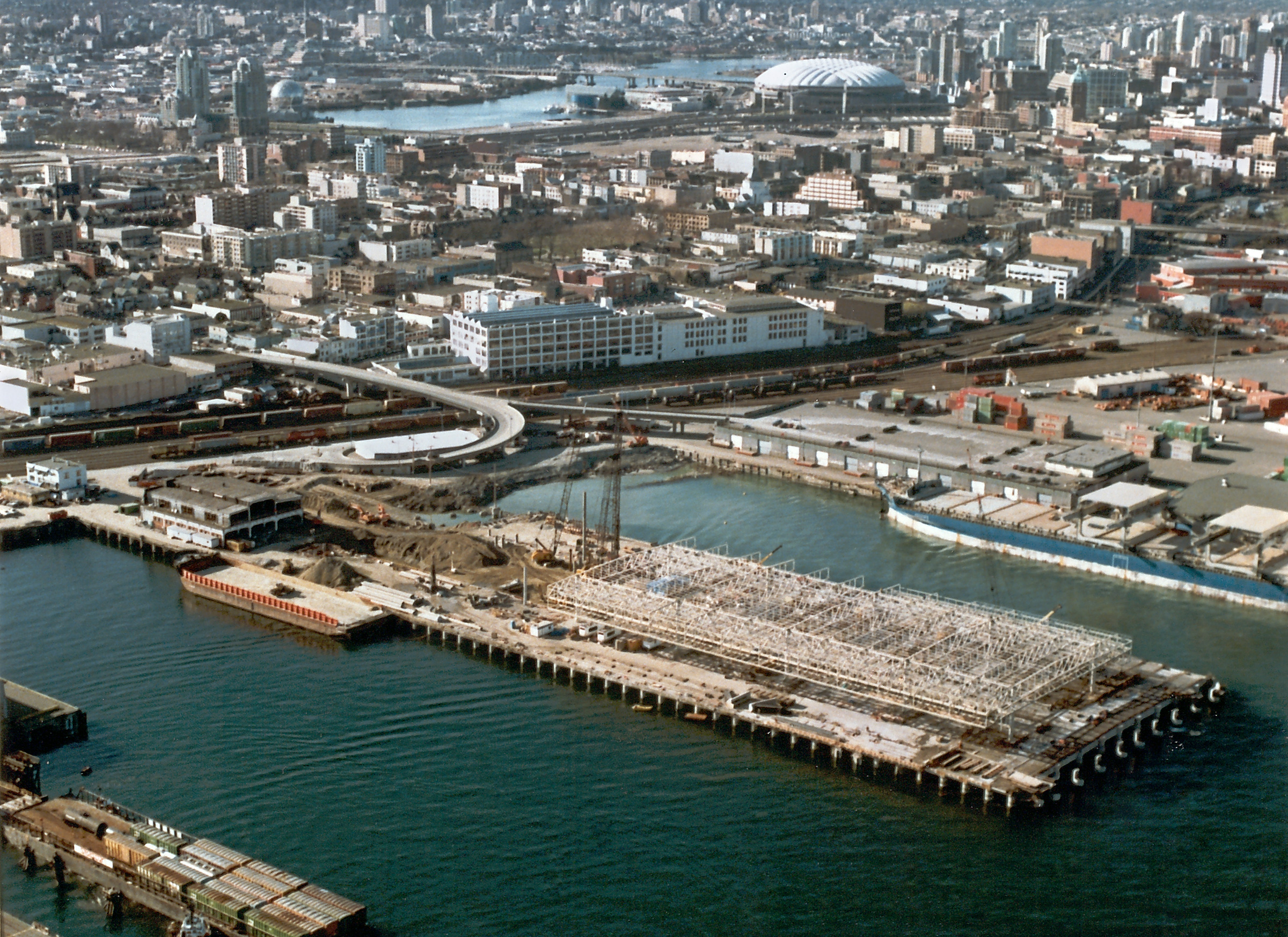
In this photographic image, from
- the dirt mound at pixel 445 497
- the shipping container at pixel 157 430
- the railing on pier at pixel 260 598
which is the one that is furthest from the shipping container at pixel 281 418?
the railing on pier at pixel 260 598

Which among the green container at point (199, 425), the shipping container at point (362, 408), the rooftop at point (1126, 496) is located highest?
the rooftop at point (1126, 496)

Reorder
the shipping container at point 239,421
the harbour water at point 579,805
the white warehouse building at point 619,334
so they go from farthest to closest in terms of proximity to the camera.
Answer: the white warehouse building at point 619,334 < the shipping container at point 239,421 < the harbour water at point 579,805

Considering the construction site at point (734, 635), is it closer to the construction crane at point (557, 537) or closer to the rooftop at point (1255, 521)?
the construction crane at point (557, 537)

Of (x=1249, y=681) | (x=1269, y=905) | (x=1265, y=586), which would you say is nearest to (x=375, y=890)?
(x=1269, y=905)

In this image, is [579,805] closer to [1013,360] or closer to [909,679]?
[909,679]

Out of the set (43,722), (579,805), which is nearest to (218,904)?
(579,805)

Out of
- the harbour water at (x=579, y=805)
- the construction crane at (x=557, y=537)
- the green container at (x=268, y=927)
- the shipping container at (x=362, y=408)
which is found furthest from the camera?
the shipping container at (x=362, y=408)

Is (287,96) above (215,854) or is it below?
above
